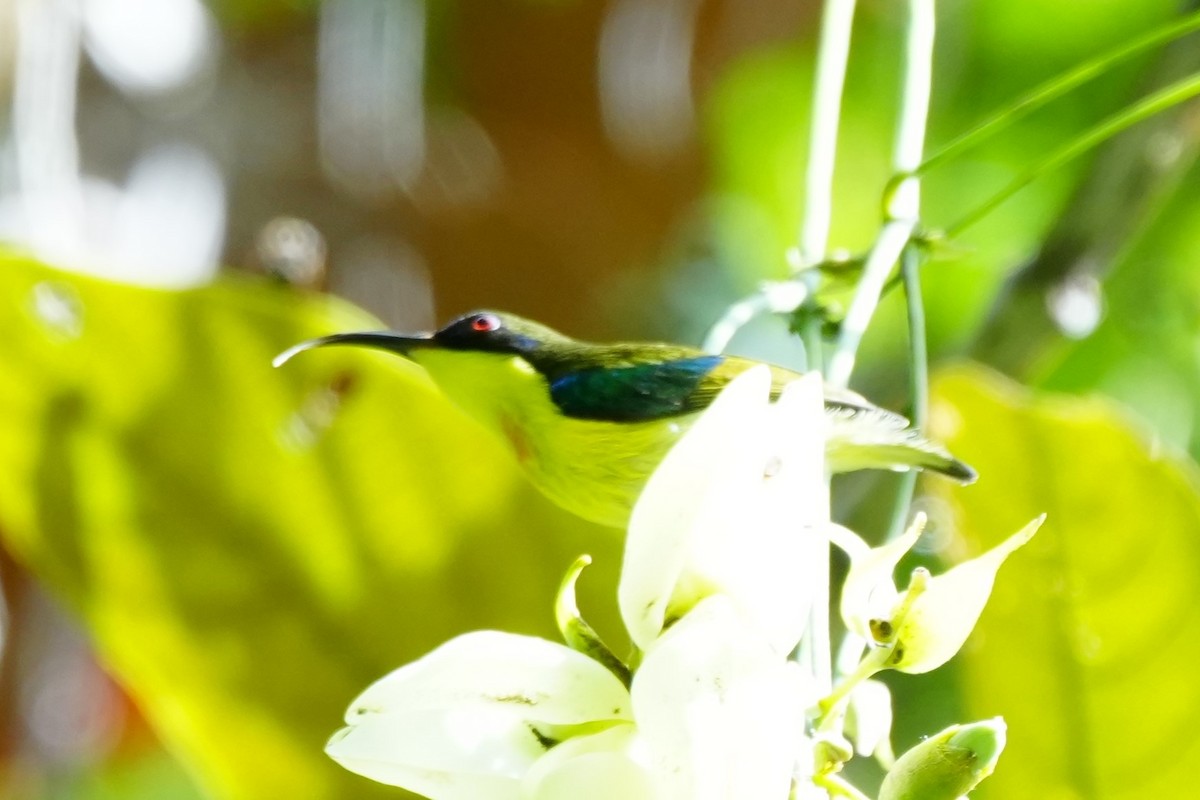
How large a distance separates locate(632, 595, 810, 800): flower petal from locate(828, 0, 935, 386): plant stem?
0.08m

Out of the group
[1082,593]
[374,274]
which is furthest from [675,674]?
[374,274]

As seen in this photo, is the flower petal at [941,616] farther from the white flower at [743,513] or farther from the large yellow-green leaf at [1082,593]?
the large yellow-green leaf at [1082,593]

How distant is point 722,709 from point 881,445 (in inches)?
2.9

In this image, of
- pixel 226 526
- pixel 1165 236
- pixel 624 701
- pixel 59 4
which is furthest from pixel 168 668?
pixel 1165 236

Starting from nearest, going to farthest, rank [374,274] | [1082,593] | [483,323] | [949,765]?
[949,765] < [483,323] < [1082,593] < [374,274]

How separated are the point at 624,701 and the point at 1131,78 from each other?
76cm

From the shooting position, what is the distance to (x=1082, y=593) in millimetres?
389

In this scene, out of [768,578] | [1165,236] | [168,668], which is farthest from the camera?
[1165,236]

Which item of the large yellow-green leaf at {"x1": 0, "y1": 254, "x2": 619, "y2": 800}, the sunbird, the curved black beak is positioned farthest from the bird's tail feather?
the large yellow-green leaf at {"x1": 0, "y1": 254, "x2": 619, "y2": 800}

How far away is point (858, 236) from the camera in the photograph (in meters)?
0.92

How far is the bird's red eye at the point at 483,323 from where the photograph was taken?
0.93ft

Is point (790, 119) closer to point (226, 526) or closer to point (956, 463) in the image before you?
point (226, 526)

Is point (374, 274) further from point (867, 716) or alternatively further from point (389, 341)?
point (867, 716)

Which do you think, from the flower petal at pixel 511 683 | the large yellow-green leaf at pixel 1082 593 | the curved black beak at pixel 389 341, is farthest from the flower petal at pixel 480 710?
the large yellow-green leaf at pixel 1082 593
